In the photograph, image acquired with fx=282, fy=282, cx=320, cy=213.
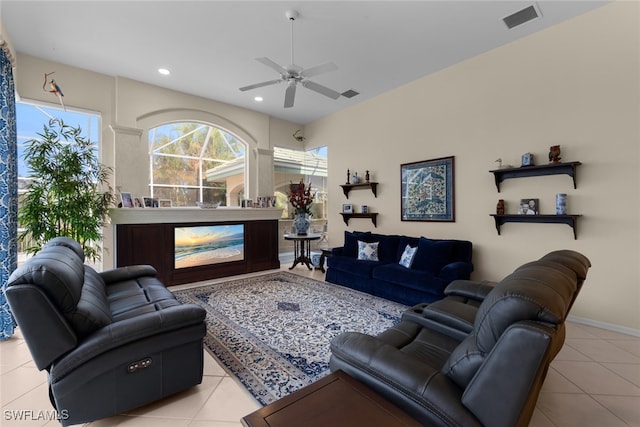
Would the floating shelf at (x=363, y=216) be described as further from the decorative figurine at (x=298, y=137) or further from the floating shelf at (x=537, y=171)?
the decorative figurine at (x=298, y=137)

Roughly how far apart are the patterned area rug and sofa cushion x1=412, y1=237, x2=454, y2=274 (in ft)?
2.06

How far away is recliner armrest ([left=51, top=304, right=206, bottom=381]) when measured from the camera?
1.53 metres

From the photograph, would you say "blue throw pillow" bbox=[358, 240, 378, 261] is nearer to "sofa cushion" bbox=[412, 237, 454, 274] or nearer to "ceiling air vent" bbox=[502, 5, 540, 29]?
"sofa cushion" bbox=[412, 237, 454, 274]

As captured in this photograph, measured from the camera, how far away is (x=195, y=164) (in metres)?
5.35

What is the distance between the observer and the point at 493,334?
1.02m

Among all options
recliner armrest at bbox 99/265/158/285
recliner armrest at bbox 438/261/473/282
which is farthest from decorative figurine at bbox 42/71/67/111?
recliner armrest at bbox 438/261/473/282

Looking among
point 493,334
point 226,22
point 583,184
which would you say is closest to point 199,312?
point 493,334

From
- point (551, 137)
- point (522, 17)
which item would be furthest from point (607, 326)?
point (522, 17)

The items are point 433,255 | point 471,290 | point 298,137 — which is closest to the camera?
point 471,290

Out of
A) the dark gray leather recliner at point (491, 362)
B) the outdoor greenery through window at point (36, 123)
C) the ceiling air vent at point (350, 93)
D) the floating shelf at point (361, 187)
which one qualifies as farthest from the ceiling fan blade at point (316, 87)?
the outdoor greenery through window at point (36, 123)

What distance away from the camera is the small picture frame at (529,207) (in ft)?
10.9

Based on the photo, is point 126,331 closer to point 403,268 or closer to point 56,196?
point 56,196

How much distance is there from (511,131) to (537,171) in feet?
2.00

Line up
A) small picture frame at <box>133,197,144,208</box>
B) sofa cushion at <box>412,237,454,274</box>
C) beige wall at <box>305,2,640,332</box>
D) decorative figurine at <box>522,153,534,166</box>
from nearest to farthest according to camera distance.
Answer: beige wall at <box>305,2,640,332</box> < decorative figurine at <box>522,153,534,166</box> < sofa cushion at <box>412,237,454,274</box> < small picture frame at <box>133,197,144,208</box>
